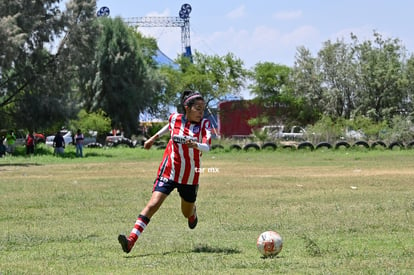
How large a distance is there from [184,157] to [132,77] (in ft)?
201

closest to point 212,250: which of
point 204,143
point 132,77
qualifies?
point 204,143

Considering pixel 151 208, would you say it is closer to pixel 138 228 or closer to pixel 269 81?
pixel 138 228

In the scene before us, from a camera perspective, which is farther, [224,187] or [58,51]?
[58,51]

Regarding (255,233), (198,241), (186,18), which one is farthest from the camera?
(186,18)

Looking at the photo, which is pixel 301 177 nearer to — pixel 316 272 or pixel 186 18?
pixel 316 272

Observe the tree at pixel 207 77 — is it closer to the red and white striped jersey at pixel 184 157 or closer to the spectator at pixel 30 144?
the spectator at pixel 30 144

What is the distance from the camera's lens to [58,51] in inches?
2004

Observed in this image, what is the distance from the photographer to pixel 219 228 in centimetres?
1240

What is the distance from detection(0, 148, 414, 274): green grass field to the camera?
8.60 metres

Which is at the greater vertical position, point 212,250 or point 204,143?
point 204,143

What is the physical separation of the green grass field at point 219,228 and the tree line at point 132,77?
24408mm

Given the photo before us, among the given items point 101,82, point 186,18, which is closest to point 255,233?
point 101,82

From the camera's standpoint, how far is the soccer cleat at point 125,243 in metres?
9.40

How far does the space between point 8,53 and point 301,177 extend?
21800 mm
